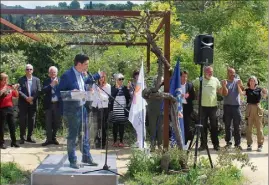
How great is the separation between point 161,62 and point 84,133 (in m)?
1.81

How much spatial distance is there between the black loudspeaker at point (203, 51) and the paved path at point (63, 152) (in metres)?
2.12

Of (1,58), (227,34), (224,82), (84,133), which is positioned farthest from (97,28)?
(227,34)

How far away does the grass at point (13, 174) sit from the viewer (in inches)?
314

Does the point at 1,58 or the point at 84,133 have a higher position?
the point at 1,58

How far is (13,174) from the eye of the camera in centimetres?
810

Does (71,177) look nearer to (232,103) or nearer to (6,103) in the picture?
(6,103)

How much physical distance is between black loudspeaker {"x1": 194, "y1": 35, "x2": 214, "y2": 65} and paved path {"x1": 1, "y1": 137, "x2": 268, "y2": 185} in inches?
83.3

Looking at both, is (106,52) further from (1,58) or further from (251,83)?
(251,83)

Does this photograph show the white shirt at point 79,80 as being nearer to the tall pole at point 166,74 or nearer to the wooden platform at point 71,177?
the wooden platform at point 71,177

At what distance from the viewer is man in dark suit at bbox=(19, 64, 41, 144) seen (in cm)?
1120

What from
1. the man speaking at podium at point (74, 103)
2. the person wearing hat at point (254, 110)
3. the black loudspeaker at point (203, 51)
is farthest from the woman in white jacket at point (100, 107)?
the person wearing hat at point (254, 110)

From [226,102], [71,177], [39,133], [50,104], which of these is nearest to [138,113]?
[226,102]

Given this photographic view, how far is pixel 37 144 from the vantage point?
11391 mm

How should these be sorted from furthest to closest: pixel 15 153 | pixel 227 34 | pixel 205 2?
pixel 205 2
pixel 227 34
pixel 15 153
